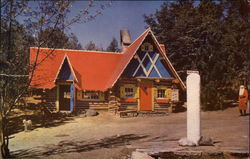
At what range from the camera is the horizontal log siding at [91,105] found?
22.2 m

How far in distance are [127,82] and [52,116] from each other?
6.64 m

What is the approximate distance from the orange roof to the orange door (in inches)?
99.4

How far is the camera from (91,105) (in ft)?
73.4

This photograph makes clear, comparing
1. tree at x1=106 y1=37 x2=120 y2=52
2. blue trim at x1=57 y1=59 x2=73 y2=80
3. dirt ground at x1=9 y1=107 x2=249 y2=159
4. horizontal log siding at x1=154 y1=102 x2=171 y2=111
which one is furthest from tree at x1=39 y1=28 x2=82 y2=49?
tree at x1=106 y1=37 x2=120 y2=52

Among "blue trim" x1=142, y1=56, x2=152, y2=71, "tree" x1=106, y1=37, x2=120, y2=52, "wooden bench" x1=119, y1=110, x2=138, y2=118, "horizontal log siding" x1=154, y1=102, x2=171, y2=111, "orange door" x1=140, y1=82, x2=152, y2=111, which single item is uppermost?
"tree" x1=106, y1=37, x2=120, y2=52

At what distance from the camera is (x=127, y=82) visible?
2195 cm

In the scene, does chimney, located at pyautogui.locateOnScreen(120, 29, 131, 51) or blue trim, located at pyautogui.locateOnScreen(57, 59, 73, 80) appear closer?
blue trim, located at pyautogui.locateOnScreen(57, 59, 73, 80)

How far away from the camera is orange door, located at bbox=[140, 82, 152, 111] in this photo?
22.0 metres

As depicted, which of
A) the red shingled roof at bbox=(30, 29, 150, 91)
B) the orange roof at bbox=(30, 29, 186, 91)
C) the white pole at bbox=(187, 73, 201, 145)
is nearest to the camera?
the white pole at bbox=(187, 73, 201, 145)

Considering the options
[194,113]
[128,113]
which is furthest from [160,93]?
[194,113]

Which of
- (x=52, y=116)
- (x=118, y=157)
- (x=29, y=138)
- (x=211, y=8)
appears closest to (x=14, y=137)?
(x=29, y=138)

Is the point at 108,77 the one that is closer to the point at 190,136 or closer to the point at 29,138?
the point at 29,138

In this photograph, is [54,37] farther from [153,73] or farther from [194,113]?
[153,73]

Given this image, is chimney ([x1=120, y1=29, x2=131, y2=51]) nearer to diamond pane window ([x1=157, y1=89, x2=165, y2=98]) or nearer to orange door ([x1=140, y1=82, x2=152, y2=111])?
orange door ([x1=140, y1=82, x2=152, y2=111])
